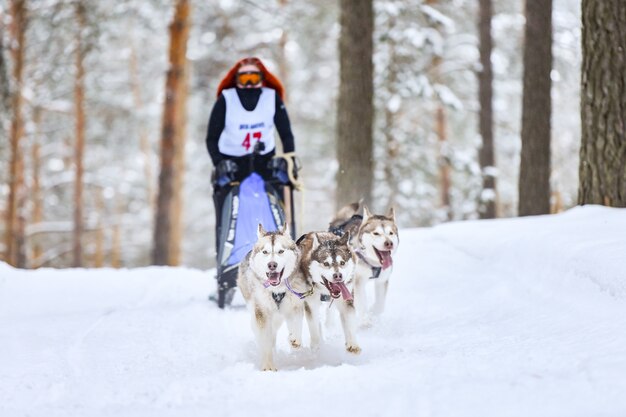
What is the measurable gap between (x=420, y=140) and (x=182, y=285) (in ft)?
25.4

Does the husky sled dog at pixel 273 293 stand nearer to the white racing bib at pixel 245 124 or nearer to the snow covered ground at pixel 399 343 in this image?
the snow covered ground at pixel 399 343

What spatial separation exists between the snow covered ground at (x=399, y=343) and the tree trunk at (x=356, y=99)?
1.40 metres

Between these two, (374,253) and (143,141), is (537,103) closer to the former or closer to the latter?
(374,253)

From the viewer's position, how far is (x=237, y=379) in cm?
315

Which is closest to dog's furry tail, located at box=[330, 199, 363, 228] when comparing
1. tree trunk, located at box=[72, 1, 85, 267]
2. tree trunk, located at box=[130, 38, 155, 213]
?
tree trunk, located at box=[72, 1, 85, 267]

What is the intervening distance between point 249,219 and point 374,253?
1.22 metres

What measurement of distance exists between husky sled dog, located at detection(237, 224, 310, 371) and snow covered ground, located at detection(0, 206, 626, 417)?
A: 0.26 m

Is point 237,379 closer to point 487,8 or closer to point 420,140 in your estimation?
point 420,140

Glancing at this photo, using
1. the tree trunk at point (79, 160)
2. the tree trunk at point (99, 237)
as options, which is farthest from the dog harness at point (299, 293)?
the tree trunk at point (99, 237)

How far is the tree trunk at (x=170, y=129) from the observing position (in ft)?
39.6

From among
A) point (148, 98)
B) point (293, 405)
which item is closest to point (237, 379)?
point (293, 405)

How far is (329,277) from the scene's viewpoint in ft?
12.2

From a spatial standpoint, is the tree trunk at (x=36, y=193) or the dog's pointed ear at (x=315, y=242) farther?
the tree trunk at (x=36, y=193)

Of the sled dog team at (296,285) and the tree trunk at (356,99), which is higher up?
the tree trunk at (356,99)
